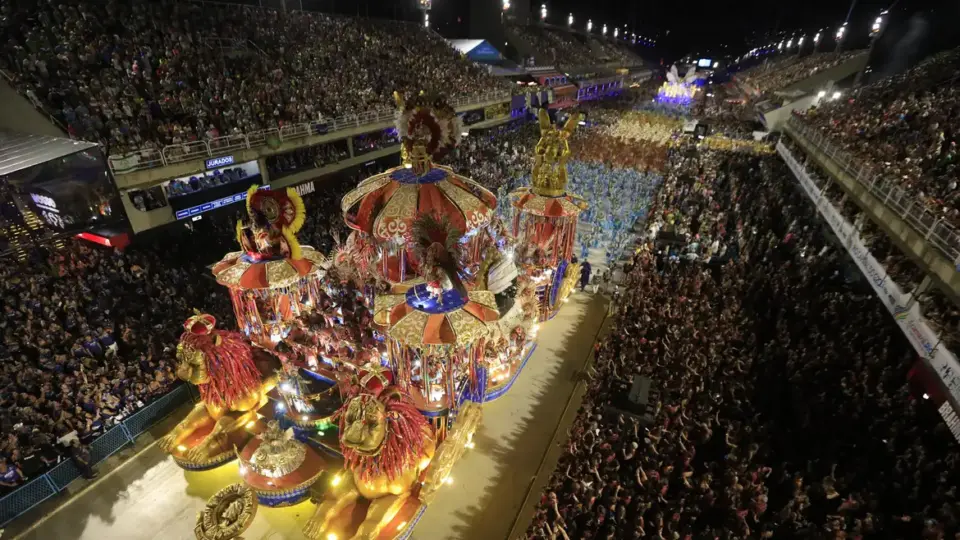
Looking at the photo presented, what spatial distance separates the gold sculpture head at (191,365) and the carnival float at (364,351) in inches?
0.8

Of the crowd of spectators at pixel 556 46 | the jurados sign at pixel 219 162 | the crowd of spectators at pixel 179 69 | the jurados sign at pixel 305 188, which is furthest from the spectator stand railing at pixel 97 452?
the crowd of spectators at pixel 556 46

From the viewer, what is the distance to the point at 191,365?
6949 millimetres

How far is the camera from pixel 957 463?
6.20 meters

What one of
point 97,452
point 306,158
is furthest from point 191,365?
point 306,158

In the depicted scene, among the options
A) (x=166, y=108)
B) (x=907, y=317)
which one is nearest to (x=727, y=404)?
(x=907, y=317)

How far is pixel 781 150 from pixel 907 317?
59.1 ft

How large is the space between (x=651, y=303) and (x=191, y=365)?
9.50m

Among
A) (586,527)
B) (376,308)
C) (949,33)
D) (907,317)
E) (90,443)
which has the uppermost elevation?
(949,33)

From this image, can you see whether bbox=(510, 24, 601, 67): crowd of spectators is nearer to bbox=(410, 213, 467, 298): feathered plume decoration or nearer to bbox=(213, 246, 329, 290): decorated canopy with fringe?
bbox=(213, 246, 329, 290): decorated canopy with fringe

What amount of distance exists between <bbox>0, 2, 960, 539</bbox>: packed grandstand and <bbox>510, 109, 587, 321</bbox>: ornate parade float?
1.98 m

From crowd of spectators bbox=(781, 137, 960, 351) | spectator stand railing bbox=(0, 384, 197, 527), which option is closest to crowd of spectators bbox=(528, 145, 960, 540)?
crowd of spectators bbox=(781, 137, 960, 351)

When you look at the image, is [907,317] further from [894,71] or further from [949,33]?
[894,71]

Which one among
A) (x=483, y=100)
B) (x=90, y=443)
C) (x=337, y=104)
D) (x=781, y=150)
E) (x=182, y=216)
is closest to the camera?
(x=90, y=443)

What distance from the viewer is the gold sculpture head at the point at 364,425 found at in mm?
5359
